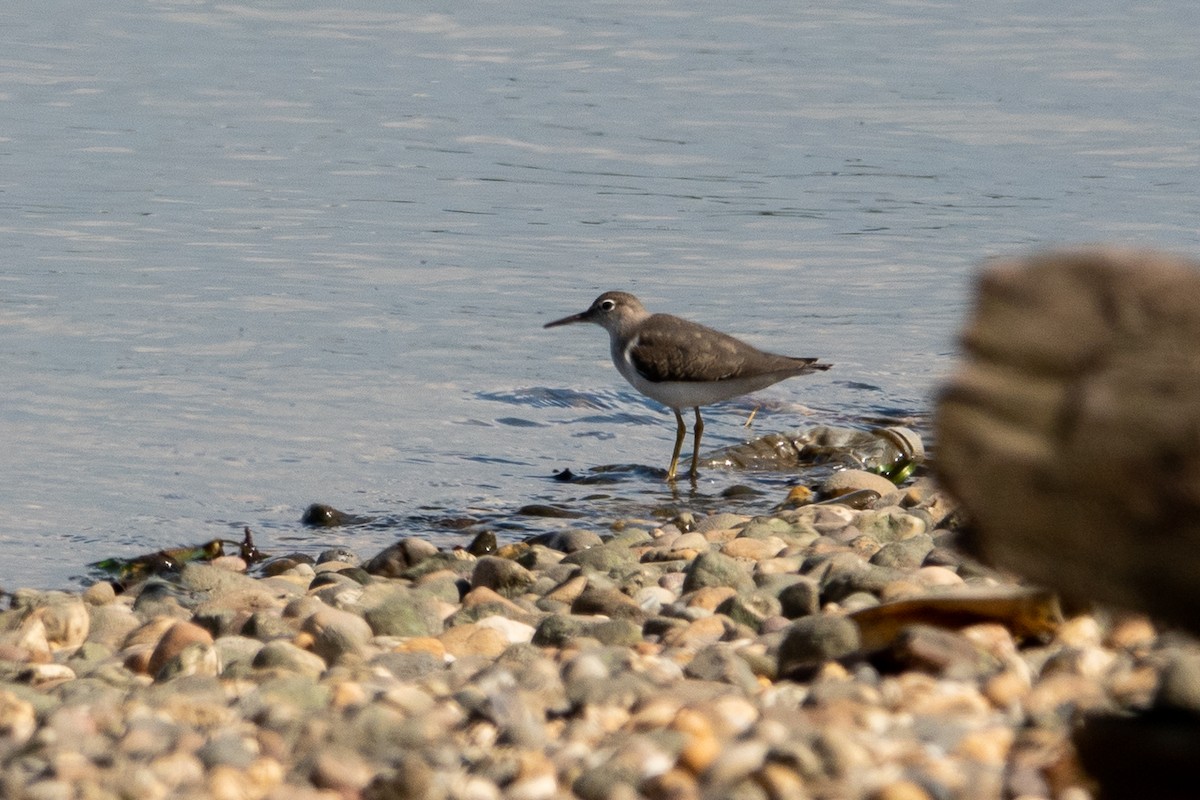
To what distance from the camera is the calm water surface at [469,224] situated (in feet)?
30.0

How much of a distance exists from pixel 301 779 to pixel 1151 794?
1.67 metres

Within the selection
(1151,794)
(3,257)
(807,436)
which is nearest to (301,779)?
(1151,794)

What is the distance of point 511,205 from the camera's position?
15.6 metres

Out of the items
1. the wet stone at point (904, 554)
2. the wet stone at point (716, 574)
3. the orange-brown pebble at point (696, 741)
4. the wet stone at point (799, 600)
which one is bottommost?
the wet stone at point (904, 554)

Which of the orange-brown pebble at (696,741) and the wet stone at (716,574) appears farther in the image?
the wet stone at (716,574)

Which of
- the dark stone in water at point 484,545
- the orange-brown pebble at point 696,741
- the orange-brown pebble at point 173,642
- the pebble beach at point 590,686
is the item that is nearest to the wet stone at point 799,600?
the pebble beach at point 590,686

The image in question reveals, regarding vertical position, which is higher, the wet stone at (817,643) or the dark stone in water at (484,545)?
the wet stone at (817,643)

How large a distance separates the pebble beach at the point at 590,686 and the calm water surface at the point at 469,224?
2.27 m

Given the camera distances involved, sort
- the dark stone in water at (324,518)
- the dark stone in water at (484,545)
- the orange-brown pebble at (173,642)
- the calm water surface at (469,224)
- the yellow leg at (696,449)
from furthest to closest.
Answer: the yellow leg at (696,449) → the calm water surface at (469,224) → the dark stone in water at (324,518) → the dark stone in water at (484,545) → the orange-brown pebble at (173,642)

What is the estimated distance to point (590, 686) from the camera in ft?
13.0

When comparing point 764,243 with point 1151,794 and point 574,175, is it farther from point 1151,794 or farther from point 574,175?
point 1151,794

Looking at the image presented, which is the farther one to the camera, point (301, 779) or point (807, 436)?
point (807, 436)

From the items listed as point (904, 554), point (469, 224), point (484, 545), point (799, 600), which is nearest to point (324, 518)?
point (484, 545)

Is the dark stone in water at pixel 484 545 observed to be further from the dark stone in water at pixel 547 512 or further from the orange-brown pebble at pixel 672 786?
the orange-brown pebble at pixel 672 786
